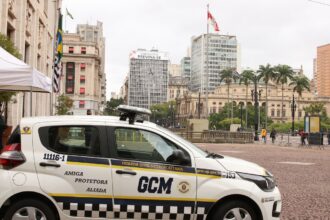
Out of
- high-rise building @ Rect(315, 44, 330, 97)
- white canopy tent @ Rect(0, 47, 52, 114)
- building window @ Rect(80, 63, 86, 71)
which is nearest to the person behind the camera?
white canopy tent @ Rect(0, 47, 52, 114)

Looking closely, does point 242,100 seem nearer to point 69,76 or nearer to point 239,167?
point 69,76

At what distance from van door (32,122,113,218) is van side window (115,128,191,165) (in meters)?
0.23

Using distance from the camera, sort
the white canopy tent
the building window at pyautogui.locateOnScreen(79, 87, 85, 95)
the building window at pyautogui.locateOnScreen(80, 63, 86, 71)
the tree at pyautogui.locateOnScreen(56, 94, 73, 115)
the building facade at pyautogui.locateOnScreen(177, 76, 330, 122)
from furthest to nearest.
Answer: the building facade at pyautogui.locateOnScreen(177, 76, 330, 122) → the building window at pyautogui.locateOnScreen(79, 87, 85, 95) → the building window at pyautogui.locateOnScreen(80, 63, 86, 71) → the tree at pyautogui.locateOnScreen(56, 94, 73, 115) → the white canopy tent

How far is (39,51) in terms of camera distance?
34.6 metres

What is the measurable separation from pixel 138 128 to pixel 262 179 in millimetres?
1771

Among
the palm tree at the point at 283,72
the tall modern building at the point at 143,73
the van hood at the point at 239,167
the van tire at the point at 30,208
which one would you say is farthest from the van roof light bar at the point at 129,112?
the tall modern building at the point at 143,73

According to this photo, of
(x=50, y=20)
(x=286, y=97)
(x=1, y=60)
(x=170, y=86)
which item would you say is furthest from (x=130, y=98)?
(x=1, y=60)

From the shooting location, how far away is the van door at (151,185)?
562cm

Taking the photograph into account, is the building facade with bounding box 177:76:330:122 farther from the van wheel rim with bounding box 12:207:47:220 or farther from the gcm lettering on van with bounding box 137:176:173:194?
the van wheel rim with bounding box 12:207:47:220

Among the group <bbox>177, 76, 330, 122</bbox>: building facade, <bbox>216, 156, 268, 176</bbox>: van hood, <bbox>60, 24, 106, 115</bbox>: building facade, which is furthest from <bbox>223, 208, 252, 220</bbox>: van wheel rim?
<bbox>177, 76, 330, 122</bbox>: building facade

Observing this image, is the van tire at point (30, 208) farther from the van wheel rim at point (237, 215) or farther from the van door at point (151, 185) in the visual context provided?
the van wheel rim at point (237, 215)

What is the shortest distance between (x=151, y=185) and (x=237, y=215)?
1.16 metres

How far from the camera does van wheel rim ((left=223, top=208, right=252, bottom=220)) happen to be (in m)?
5.70

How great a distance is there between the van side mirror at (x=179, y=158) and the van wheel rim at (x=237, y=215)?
0.81m
